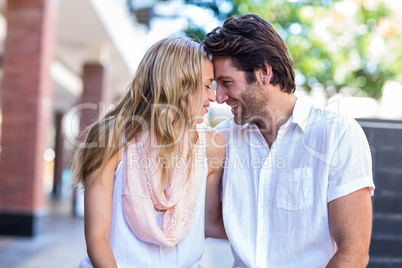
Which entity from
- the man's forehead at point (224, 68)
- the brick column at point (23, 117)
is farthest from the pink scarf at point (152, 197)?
the brick column at point (23, 117)

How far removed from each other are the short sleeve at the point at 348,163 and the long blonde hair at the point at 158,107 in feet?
2.01

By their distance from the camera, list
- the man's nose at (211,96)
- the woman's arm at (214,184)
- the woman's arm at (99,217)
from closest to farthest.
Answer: the woman's arm at (99,217)
the man's nose at (211,96)
the woman's arm at (214,184)

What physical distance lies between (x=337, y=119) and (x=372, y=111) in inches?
656

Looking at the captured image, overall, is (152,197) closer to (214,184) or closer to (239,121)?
(214,184)

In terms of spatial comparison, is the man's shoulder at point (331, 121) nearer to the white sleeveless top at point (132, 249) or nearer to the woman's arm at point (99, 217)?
the white sleeveless top at point (132, 249)

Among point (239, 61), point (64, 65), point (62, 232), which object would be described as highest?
point (64, 65)

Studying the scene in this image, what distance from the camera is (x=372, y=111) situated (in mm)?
17641

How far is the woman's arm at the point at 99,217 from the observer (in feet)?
6.25

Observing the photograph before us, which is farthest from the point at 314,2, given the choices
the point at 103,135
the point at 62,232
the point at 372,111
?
the point at 103,135

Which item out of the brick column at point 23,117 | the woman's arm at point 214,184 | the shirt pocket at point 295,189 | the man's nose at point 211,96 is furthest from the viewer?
the brick column at point 23,117

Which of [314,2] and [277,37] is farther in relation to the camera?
[314,2]

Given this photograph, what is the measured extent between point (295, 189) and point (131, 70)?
1403 cm

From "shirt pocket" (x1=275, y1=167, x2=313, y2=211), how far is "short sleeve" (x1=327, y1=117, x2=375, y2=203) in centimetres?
9

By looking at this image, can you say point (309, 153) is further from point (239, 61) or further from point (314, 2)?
point (314, 2)
